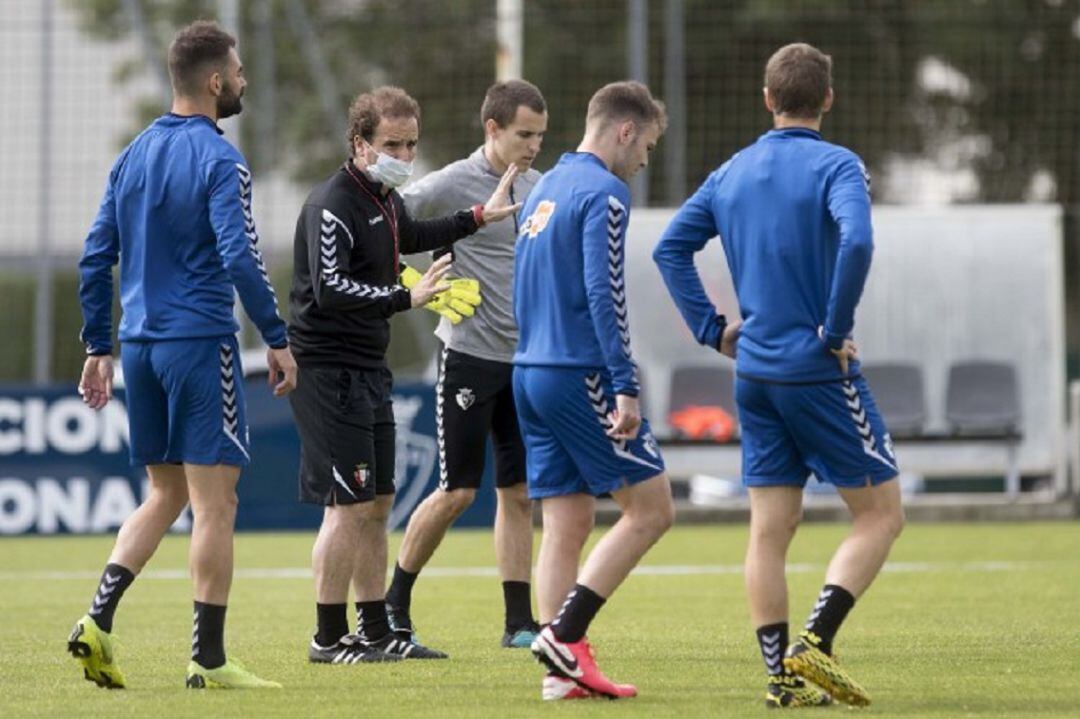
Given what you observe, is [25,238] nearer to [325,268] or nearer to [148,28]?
[148,28]

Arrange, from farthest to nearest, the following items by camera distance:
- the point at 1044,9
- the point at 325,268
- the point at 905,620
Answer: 1. the point at 1044,9
2. the point at 905,620
3. the point at 325,268

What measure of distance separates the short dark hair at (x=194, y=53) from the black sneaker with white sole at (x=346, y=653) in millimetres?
2315

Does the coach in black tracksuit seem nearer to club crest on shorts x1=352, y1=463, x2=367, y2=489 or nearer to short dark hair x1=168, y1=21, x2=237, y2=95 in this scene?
club crest on shorts x1=352, y1=463, x2=367, y2=489

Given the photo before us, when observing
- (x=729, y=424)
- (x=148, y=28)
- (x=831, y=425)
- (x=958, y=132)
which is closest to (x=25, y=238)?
(x=148, y=28)

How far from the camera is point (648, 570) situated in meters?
14.4

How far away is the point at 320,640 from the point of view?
8992mm

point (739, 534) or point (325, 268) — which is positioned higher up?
point (325, 268)

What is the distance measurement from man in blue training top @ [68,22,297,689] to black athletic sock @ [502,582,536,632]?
1880mm

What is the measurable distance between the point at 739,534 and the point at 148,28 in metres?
8.31

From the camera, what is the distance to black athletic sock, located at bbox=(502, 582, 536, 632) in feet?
31.8

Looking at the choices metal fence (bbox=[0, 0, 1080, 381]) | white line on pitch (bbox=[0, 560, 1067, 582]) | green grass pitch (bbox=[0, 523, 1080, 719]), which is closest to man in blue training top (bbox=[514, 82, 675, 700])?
green grass pitch (bbox=[0, 523, 1080, 719])

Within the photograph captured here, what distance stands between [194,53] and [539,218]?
1315mm

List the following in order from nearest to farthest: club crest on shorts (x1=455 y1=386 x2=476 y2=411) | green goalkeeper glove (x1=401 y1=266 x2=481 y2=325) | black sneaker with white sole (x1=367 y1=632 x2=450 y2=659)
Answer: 1. black sneaker with white sole (x1=367 y1=632 x2=450 y2=659)
2. green goalkeeper glove (x1=401 y1=266 x2=481 y2=325)
3. club crest on shorts (x1=455 y1=386 x2=476 y2=411)

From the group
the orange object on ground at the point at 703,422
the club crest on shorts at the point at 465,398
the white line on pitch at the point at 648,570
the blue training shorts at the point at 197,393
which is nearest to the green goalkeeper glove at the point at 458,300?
the club crest on shorts at the point at 465,398
